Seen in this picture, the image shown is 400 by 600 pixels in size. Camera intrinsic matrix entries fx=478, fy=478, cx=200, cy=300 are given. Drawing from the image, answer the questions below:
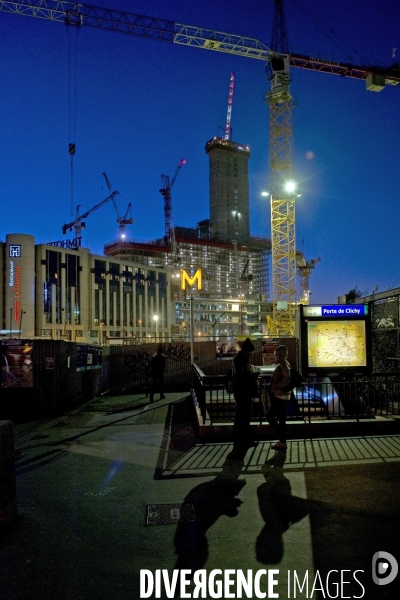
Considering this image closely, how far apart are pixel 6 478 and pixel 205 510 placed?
2214 mm

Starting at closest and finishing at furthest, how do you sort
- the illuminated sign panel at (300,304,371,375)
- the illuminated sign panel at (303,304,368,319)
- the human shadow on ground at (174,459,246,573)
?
the human shadow on ground at (174,459,246,573) < the illuminated sign panel at (300,304,371,375) < the illuminated sign panel at (303,304,368,319)

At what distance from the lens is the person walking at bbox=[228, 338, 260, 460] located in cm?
814

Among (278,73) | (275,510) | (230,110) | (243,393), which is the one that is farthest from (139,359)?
(230,110)

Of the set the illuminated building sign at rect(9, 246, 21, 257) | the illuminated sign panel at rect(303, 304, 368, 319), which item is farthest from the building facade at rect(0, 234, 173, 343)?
the illuminated sign panel at rect(303, 304, 368, 319)

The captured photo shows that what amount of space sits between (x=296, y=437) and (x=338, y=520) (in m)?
4.13

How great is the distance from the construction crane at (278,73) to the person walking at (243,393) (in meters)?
36.9

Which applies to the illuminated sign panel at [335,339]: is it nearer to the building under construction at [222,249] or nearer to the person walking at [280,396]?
the person walking at [280,396]

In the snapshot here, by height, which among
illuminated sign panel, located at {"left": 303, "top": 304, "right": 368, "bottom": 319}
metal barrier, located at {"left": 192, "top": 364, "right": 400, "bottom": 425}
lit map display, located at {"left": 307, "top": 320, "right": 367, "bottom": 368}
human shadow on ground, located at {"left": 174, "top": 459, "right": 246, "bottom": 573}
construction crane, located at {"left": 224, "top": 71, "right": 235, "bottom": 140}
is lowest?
human shadow on ground, located at {"left": 174, "top": 459, "right": 246, "bottom": 573}

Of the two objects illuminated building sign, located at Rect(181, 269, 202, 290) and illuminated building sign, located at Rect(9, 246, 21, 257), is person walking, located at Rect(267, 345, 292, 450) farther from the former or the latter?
illuminated building sign, located at Rect(9, 246, 21, 257)

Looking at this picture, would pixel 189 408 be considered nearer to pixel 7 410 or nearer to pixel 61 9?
pixel 7 410

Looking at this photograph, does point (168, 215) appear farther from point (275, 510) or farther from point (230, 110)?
point (275, 510)

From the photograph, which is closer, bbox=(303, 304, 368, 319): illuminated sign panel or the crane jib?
bbox=(303, 304, 368, 319): illuminated sign panel

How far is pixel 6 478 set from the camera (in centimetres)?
503

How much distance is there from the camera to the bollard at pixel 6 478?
4.97 meters
